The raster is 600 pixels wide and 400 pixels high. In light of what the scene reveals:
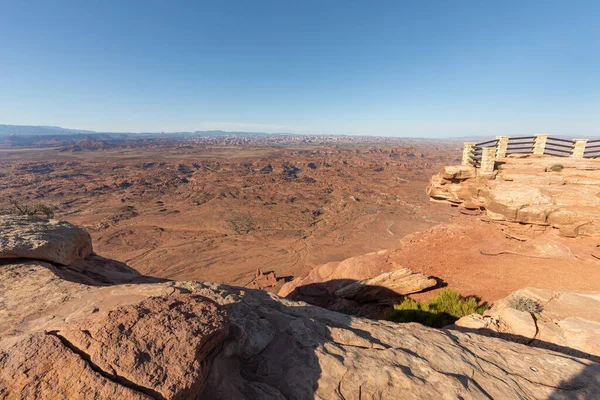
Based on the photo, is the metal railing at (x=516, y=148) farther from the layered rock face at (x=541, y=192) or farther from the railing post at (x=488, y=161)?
the layered rock face at (x=541, y=192)

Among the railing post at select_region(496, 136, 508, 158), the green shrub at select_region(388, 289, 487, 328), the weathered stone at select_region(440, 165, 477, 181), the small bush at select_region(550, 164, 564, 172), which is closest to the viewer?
the green shrub at select_region(388, 289, 487, 328)

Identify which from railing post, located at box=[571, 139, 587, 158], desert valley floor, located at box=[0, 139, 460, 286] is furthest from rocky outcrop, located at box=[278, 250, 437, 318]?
railing post, located at box=[571, 139, 587, 158]

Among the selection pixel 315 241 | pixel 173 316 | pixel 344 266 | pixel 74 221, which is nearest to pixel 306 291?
pixel 344 266

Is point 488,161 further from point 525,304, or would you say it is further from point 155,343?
point 155,343

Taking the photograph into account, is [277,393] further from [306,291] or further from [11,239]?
[306,291]

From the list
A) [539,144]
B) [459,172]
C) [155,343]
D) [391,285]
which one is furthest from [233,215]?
[155,343]

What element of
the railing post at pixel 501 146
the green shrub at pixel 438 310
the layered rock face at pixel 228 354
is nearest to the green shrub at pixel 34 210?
the layered rock face at pixel 228 354

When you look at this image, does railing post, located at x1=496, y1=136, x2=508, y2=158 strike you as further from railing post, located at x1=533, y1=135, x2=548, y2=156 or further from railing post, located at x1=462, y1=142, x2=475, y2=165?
railing post, located at x1=533, y1=135, x2=548, y2=156
